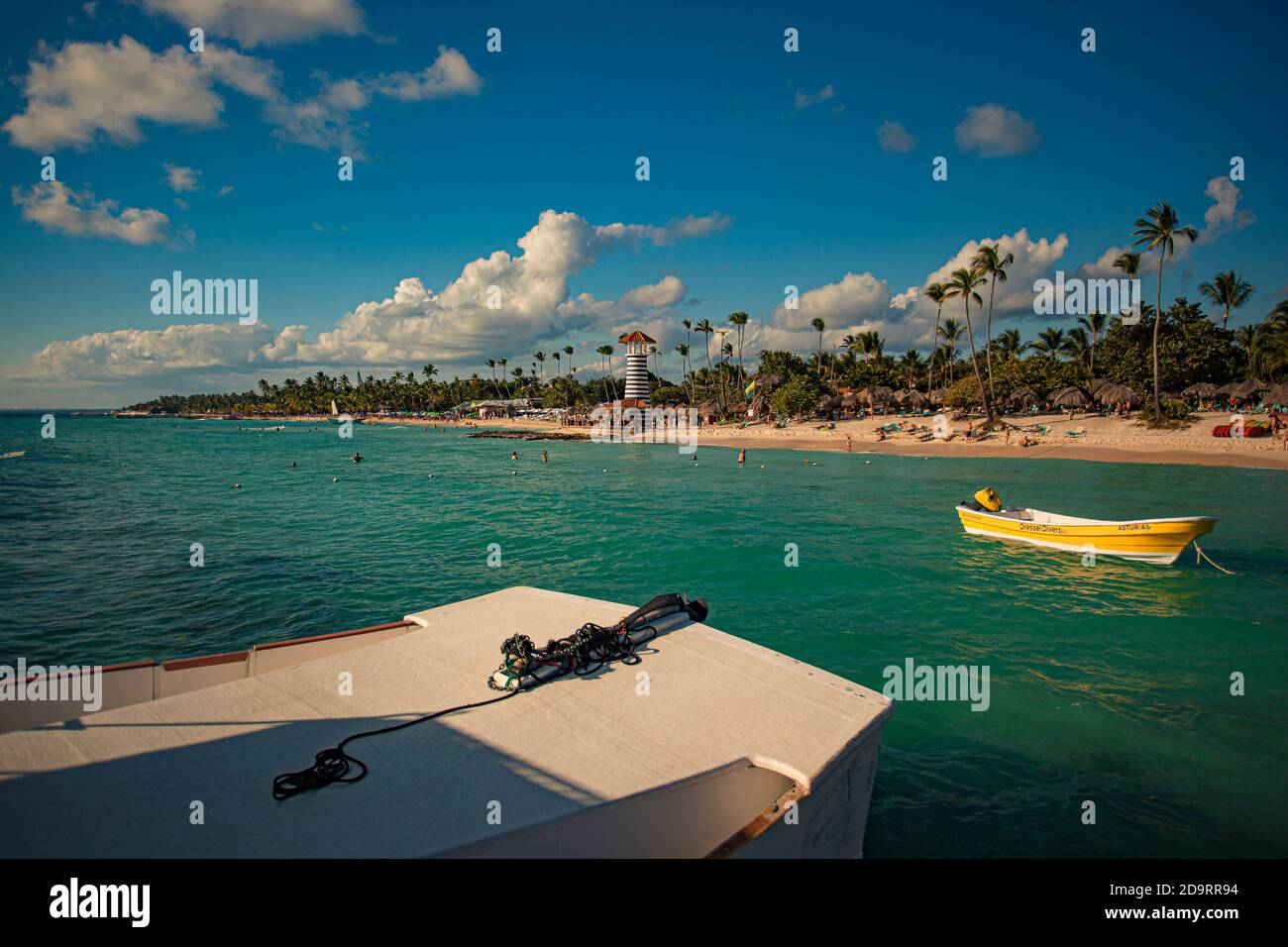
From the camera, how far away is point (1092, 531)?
1855cm

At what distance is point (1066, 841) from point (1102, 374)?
3232 inches

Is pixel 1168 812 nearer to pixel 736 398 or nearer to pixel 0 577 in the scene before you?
pixel 0 577

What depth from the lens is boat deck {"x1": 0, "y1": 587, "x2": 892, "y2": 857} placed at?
3793mm

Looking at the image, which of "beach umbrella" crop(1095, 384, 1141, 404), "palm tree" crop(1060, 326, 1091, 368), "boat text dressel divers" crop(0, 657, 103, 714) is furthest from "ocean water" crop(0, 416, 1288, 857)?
"palm tree" crop(1060, 326, 1091, 368)

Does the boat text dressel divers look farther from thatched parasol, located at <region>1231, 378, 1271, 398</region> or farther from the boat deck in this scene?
thatched parasol, located at <region>1231, 378, 1271, 398</region>

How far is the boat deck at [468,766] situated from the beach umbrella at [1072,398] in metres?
70.6

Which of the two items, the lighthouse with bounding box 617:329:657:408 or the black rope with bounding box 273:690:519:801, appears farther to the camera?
the lighthouse with bounding box 617:329:657:408

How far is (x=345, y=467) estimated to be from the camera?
53562mm

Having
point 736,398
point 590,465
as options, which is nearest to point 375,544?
point 590,465

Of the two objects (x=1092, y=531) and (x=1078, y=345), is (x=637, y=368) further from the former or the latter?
(x=1092, y=531)

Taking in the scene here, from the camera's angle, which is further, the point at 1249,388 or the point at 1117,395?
the point at 1117,395

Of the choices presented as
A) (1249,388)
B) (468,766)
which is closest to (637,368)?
(1249,388)

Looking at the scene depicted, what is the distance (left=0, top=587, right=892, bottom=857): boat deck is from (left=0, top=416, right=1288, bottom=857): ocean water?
3.03m

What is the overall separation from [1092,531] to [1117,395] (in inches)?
2075
